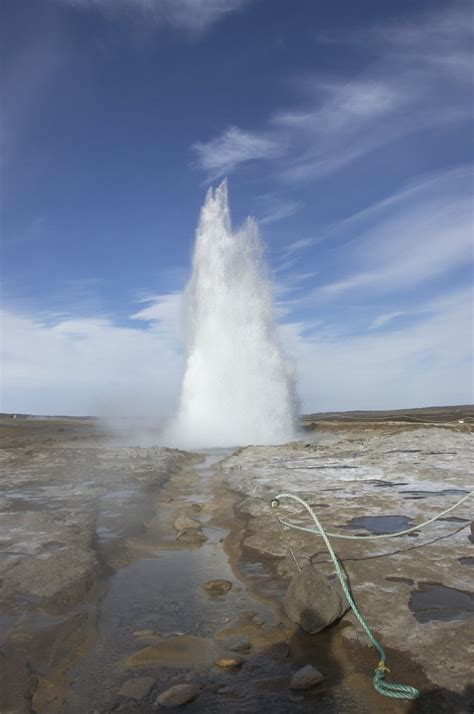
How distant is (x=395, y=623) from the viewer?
20.4 ft

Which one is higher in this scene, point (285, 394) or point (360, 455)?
point (285, 394)

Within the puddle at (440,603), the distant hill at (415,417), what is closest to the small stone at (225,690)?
the puddle at (440,603)

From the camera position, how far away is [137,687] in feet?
17.2

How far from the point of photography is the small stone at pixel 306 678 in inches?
205

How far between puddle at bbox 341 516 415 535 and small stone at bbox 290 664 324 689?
15.9ft

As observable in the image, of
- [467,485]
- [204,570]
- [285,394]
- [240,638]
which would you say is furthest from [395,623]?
[285,394]

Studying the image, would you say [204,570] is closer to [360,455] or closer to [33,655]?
[33,655]

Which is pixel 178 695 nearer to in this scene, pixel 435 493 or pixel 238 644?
pixel 238 644

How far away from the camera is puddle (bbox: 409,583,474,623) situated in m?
6.34

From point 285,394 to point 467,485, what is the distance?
2107cm

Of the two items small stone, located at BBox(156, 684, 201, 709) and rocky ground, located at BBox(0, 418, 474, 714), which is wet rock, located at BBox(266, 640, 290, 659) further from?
small stone, located at BBox(156, 684, 201, 709)

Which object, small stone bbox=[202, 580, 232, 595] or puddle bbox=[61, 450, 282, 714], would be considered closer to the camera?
puddle bbox=[61, 450, 282, 714]

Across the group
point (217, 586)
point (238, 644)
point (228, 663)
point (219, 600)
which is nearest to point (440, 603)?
point (238, 644)

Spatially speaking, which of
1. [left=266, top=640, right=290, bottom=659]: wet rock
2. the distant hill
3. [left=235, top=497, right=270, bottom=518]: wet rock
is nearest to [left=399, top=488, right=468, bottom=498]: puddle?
[left=235, top=497, right=270, bottom=518]: wet rock
